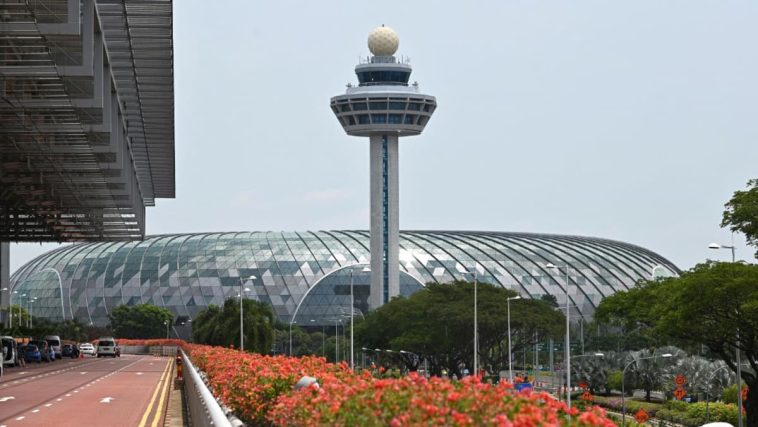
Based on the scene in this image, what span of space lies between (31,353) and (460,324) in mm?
32501

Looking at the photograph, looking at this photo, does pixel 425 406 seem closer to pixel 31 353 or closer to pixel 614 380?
pixel 31 353

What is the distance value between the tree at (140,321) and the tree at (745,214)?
127 m

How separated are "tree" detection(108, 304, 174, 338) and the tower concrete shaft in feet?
99.2

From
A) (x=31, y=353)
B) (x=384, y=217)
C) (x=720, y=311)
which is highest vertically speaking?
(x=384, y=217)

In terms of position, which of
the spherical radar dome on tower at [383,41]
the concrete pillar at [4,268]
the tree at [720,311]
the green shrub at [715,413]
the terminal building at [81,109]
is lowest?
the green shrub at [715,413]

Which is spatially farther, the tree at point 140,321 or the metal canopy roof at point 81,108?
the tree at point 140,321

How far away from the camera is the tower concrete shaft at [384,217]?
169 metres

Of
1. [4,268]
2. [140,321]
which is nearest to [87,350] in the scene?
[4,268]

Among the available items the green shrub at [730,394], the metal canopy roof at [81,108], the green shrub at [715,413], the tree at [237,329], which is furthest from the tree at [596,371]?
the metal canopy roof at [81,108]

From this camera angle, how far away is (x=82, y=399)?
4659 centimetres

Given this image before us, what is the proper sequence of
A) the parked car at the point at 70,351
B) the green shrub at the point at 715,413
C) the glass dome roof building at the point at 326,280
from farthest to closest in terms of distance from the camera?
the glass dome roof building at the point at 326,280
the parked car at the point at 70,351
the green shrub at the point at 715,413

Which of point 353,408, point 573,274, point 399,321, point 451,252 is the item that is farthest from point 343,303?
point 353,408

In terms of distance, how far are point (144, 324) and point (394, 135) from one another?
Result: 42.9 m

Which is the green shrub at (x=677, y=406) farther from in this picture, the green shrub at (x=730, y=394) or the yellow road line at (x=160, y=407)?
the yellow road line at (x=160, y=407)
